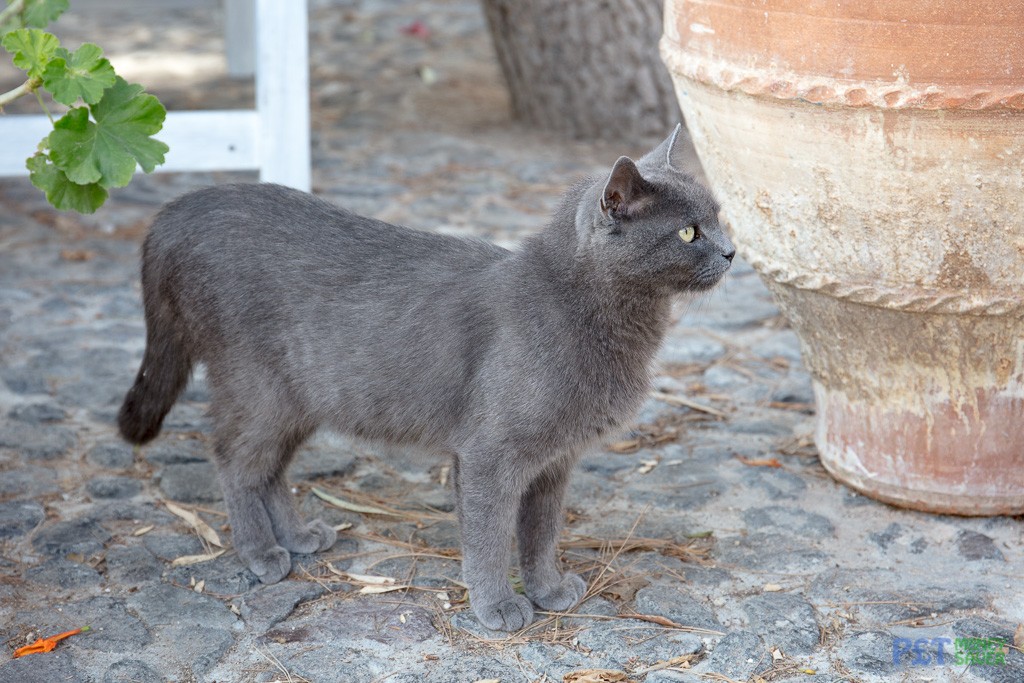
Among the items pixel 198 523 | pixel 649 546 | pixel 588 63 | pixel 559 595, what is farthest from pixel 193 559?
pixel 588 63

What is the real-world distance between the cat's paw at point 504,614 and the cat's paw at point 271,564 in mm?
452

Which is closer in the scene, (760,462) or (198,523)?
(198,523)

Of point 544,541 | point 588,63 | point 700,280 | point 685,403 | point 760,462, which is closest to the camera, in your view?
point 700,280

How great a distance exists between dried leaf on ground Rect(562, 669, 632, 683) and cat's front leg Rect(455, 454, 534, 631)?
0.69 feet

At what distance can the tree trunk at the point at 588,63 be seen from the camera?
530 centimetres

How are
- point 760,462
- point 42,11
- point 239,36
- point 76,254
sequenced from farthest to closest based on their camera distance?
point 239,36
point 76,254
point 760,462
point 42,11

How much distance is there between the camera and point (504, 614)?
2.43 m

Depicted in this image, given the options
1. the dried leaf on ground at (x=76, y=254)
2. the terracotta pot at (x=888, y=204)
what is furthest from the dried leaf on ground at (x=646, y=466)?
the dried leaf on ground at (x=76, y=254)

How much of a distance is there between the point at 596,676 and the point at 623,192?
94 cm

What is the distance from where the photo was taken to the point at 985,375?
269 centimetres

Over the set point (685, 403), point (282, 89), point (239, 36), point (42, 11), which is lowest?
point (685, 403)

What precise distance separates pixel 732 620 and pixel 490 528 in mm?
551

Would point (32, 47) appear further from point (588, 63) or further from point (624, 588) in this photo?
point (588, 63)

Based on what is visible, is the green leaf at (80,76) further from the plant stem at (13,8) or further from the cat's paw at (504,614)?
the cat's paw at (504,614)
